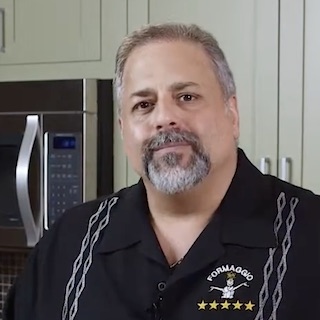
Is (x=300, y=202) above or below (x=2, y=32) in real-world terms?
below

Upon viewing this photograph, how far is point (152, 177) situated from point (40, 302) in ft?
1.07

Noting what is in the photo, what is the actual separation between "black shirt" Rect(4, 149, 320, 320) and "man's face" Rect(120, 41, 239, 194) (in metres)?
0.10

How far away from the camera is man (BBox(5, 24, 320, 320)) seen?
1144mm

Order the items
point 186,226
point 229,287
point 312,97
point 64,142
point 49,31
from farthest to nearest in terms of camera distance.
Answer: point 49,31 < point 64,142 < point 312,97 < point 186,226 < point 229,287

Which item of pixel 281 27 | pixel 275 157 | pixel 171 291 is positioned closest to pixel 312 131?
pixel 275 157

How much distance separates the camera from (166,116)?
3.77ft

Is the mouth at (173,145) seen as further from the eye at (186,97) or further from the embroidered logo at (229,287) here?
the embroidered logo at (229,287)

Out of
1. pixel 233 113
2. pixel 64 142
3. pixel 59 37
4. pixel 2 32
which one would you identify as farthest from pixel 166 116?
pixel 2 32

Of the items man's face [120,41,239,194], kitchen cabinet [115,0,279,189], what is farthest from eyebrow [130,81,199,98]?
kitchen cabinet [115,0,279,189]

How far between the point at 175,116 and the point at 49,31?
895mm

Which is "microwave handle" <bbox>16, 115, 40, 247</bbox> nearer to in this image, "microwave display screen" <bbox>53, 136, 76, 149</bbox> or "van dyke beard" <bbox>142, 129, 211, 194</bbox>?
"microwave display screen" <bbox>53, 136, 76, 149</bbox>

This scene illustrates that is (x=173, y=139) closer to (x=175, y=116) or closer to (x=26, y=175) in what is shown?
(x=175, y=116)

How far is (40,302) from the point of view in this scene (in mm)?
1294

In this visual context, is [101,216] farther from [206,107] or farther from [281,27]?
[281,27]
